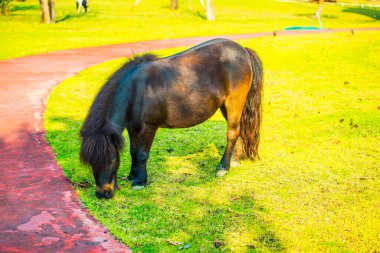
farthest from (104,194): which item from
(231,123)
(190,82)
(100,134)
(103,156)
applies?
(231,123)

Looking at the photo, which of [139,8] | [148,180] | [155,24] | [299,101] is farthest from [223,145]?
[139,8]

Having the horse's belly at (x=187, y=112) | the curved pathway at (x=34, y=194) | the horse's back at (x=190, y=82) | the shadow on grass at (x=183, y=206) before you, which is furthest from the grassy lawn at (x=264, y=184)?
the horse's back at (x=190, y=82)

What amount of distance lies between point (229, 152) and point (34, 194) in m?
3.06

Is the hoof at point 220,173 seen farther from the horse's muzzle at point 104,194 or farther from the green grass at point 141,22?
the green grass at point 141,22

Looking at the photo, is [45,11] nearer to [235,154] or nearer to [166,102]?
[235,154]

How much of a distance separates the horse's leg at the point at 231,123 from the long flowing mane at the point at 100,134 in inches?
75.6

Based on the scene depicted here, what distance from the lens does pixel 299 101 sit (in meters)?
14.8

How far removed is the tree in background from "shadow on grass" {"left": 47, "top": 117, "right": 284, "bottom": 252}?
1075 inches

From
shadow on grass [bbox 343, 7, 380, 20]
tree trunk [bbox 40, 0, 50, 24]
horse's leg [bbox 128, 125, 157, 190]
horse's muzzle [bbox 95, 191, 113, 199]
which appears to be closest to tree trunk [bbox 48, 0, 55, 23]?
tree trunk [bbox 40, 0, 50, 24]

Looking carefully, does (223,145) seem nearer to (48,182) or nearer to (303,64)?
(48,182)

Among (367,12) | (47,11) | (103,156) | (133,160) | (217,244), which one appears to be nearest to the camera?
(217,244)

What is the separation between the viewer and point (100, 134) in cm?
711

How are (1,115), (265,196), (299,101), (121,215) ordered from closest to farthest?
1. (121,215)
2. (265,196)
3. (1,115)
4. (299,101)

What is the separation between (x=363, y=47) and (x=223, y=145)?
16.9m
